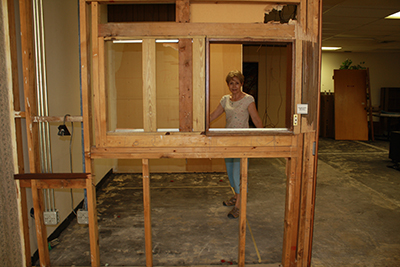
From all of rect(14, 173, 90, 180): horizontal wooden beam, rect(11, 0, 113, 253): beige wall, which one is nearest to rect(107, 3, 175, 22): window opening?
rect(11, 0, 113, 253): beige wall

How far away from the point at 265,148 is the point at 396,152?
423 centimetres

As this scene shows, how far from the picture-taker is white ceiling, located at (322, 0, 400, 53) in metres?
4.59

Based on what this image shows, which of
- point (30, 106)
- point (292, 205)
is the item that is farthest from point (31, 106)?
point (292, 205)

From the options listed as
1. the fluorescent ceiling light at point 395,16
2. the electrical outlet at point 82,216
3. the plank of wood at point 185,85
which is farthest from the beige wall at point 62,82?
the fluorescent ceiling light at point 395,16

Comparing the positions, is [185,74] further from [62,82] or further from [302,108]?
[62,82]

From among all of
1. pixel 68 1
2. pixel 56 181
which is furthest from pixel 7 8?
pixel 56 181

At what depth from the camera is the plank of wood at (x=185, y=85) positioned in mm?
1860

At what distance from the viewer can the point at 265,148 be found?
76.9 inches

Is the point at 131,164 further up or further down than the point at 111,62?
further down

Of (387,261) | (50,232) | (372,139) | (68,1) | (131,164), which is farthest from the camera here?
(372,139)

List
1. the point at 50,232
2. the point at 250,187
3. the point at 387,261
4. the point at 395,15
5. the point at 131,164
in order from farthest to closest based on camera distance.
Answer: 1. the point at 395,15
2. the point at 131,164
3. the point at 250,187
4. the point at 50,232
5. the point at 387,261

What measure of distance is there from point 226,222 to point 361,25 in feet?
17.7

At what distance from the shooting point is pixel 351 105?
24.8 feet

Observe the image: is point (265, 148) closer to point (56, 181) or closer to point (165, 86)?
point (56, 181)
